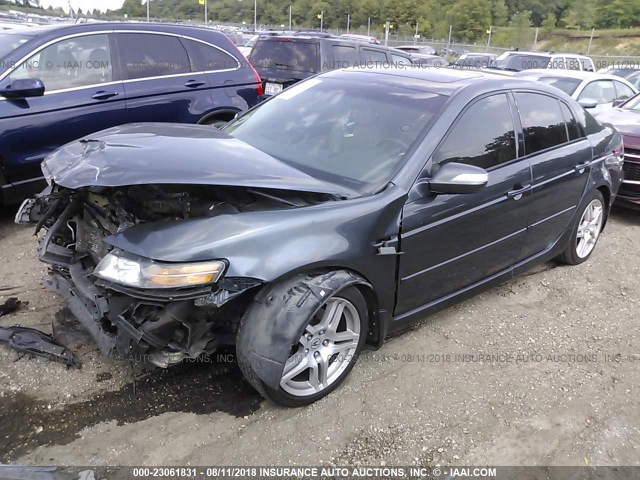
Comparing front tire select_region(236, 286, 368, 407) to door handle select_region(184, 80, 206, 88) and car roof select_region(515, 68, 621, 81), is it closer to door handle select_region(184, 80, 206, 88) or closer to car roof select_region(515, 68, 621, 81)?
door handle select_region(184, 80, 206, 88)

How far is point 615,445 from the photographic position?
2771 mm

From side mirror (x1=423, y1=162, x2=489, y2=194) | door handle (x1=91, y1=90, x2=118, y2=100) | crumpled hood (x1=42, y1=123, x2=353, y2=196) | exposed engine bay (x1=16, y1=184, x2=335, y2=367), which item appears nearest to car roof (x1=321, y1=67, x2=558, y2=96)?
side mirror (x1=423, y1=162, x2=489, y2=194)

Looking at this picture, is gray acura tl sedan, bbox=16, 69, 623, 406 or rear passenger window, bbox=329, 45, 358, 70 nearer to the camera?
gray acura tl sedan, bbox=16, 69, 623, 406

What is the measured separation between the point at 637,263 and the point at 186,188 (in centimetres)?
460

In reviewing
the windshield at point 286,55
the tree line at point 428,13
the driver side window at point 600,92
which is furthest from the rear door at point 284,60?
the tree line at point 428,13

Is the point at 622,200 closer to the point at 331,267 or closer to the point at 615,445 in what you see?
the point at 615,445

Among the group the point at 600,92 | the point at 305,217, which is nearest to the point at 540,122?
the point at 305,217

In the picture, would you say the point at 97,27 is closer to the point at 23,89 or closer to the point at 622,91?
the point at 23,89

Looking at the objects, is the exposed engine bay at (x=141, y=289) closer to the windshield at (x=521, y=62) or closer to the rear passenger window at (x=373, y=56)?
the rear passenger window at (x=373, y=56)

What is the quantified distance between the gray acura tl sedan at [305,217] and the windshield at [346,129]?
1 centimetres

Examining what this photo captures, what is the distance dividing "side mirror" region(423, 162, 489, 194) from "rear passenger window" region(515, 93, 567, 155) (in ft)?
3.49

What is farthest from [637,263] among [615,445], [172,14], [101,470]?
[172,14]

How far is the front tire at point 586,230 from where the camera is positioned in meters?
4.72

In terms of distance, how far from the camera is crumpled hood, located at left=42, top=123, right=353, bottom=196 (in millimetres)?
2533
